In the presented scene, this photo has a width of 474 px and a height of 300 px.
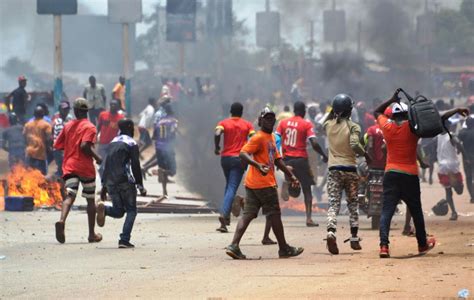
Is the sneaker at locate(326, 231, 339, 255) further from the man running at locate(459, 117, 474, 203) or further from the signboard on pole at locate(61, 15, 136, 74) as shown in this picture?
the signboard on pole at locate(61, 15, 136, 74)

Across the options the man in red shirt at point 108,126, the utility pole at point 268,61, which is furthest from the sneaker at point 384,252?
the utility pole at point 268,61

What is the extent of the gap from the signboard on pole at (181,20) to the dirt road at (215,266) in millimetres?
15543

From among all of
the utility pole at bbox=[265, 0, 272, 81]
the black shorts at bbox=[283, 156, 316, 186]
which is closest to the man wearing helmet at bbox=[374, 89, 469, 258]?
the black shorts at bbox=[283, 156, 316, 186]

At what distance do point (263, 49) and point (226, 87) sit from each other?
668cm

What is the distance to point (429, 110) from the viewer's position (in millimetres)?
13227

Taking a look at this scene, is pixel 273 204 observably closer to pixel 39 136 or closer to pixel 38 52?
pixel 39 136

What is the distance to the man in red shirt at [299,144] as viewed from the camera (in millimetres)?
18219

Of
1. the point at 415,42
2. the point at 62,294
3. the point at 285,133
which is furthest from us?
the point at 415,42

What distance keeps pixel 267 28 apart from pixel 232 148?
20.6 metres

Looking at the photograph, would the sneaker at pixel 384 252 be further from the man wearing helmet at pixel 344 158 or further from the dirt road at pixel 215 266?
the man wearing helmet at pixel 344 158

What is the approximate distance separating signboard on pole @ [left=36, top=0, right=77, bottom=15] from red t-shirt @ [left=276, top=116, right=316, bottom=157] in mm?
12173

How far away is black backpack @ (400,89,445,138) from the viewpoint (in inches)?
518

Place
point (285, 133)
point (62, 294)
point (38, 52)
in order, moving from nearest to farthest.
A: point (62, 294) → point (285, 133) → point (38, 52)

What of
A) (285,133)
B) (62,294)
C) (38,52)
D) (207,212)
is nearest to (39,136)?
(207,212)
